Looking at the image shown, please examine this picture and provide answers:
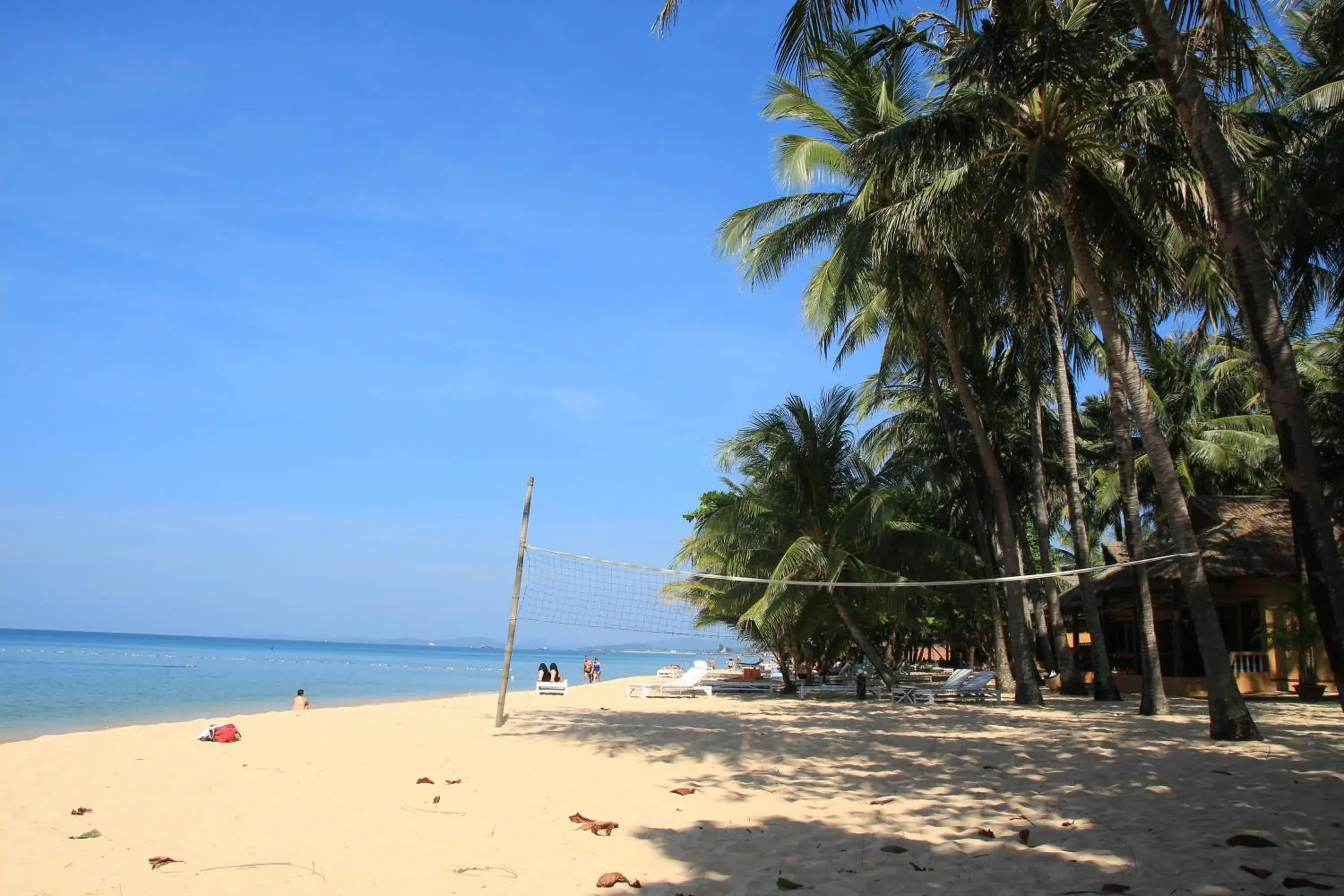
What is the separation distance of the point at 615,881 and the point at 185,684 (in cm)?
3648

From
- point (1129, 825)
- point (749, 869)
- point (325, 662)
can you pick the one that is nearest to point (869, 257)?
point (1129, 825)

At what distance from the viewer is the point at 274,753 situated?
372 inches

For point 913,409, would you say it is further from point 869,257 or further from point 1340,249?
point 1340,249

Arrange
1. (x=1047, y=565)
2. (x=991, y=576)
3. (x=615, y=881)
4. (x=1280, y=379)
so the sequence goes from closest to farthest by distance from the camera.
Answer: (x=615, y=881)
(x=1280, y=379)
(x=1047, y=565)
(x=991, y=576)

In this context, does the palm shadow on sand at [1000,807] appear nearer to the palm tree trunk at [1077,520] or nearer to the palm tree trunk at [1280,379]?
the palm tree trunk at [1280,379]

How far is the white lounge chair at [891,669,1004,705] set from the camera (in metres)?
17.9

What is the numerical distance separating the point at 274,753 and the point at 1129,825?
7763mm

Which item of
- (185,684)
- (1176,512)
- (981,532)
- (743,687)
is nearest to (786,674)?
(743,687)

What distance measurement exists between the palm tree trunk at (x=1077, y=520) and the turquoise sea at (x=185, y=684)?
35.6ft

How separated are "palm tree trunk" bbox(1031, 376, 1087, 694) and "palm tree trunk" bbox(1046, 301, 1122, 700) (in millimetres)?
482

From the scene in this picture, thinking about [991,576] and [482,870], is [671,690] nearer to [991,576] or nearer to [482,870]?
[991,576]

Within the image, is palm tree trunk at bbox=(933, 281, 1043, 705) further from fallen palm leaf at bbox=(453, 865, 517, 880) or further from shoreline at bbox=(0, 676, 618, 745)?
fallen palm leaf at bbox=(453, 865, 517, 880)

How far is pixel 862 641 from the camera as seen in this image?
19.2 metres

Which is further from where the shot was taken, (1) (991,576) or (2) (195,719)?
(1) (991,576)
